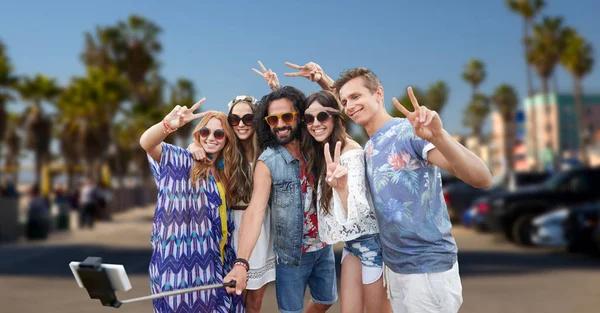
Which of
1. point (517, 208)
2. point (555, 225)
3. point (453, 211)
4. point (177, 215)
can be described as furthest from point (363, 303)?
point (453, 211)

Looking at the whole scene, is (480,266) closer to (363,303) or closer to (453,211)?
(363,303)

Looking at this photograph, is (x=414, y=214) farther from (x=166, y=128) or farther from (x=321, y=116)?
(x=166, y=128)

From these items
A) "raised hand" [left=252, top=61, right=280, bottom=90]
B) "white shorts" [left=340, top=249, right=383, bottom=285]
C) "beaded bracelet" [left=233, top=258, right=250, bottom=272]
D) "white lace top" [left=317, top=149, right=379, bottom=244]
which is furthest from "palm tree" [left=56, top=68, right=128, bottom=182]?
"white shorts" [left=340, top=249, right=383, bottom=285]

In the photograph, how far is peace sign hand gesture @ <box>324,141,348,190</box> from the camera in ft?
12.9

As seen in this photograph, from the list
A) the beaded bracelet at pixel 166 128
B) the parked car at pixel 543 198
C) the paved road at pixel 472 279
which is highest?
the beaded bracelet at pixel 166 128

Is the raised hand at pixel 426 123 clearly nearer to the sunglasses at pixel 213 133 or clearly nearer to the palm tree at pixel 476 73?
the sunglasses at pixel 213 133

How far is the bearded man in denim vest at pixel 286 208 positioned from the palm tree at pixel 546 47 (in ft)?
219

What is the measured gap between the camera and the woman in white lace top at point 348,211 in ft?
13.0

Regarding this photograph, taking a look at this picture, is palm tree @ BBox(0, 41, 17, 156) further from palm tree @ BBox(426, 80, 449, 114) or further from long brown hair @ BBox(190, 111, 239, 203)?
palm tree @ BBox(426, 80, 449, 114)

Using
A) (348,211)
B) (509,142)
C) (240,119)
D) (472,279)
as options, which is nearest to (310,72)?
(240,119)

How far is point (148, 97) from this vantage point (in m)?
68.5

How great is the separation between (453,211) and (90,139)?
37.6m

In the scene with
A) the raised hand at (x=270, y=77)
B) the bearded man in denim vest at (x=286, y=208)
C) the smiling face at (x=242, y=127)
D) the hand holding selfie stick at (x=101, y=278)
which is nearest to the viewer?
the hand holding selfie stick at (x=101, y=278)

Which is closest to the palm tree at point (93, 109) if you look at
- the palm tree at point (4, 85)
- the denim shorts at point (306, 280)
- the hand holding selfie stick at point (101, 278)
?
the palm tree at point (4, 85)
